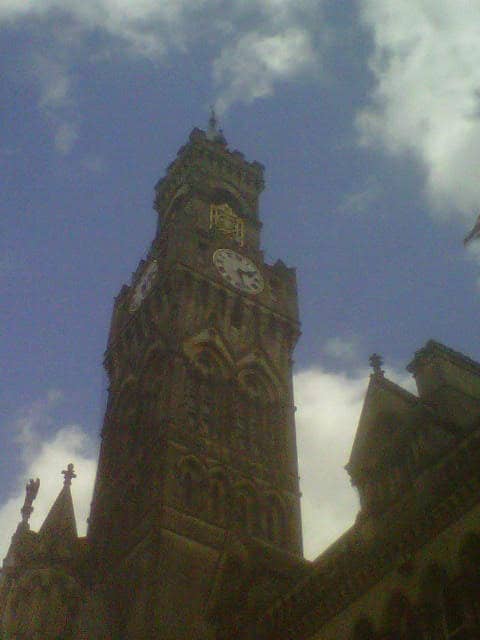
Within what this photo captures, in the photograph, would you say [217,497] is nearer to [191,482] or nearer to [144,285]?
[191,482]

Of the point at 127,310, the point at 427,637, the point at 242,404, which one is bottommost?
the point at 427,637

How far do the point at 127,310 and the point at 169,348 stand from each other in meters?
9.57

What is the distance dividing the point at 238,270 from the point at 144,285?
19.2 ft

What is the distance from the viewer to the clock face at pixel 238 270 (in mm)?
48000

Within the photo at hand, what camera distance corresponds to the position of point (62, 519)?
1438 inches

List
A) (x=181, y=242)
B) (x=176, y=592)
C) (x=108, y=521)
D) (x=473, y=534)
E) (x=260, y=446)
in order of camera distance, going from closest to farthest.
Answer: (x=473, y=534)
(x=176, y=592)
(x=108, y=521)
(x=260, y=446)
(x=181, y=242)

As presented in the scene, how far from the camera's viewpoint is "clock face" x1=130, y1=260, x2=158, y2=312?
49.1m

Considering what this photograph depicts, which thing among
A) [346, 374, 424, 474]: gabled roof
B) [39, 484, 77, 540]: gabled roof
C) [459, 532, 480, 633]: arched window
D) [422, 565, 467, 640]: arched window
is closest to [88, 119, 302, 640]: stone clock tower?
[39, 484, 77, 540]: gabled roof

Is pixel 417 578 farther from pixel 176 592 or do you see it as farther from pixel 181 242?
pixel 181 242

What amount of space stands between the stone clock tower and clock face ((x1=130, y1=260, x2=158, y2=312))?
0.47 feet

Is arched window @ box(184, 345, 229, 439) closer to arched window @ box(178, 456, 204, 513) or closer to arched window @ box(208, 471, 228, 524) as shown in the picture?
arched window @ box(178, 456, 204, 513)

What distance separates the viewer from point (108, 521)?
123ft

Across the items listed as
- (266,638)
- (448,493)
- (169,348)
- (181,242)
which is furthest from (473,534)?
(181,242)

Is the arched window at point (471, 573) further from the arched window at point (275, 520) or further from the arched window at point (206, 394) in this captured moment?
the arched window at point (206, 394)
